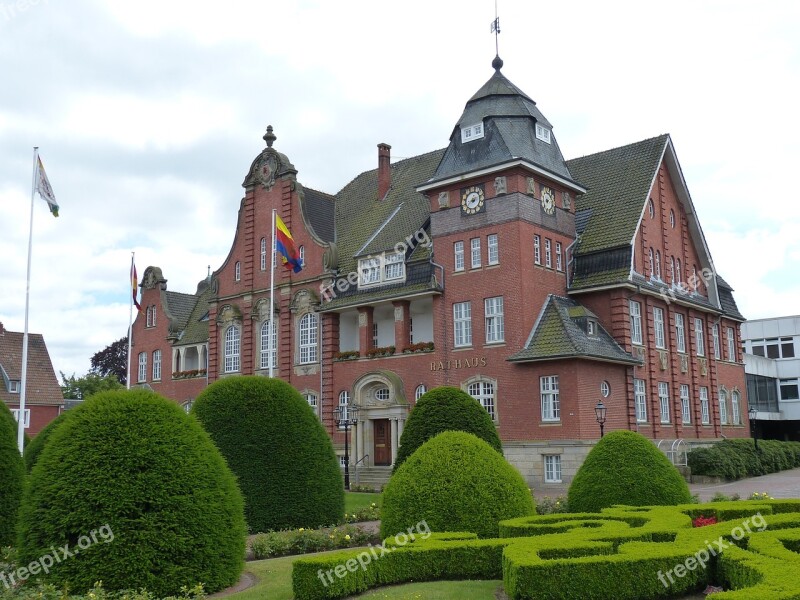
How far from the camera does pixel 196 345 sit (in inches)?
2057

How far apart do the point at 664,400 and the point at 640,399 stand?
2580mm

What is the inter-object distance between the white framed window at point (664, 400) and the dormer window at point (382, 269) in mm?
13331

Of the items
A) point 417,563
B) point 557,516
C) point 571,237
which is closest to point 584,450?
point 571,237

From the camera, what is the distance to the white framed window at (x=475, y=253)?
118 feet

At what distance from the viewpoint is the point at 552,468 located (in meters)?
33.1

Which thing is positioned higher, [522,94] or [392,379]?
[522,94]

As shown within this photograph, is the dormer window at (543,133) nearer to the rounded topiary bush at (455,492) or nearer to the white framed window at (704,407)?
the white framed window at (704,407)

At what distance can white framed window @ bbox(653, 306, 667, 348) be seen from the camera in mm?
38312

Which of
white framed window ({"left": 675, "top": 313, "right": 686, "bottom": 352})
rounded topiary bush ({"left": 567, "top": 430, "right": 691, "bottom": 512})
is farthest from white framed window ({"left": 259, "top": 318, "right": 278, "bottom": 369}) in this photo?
rounded topiary bush ({"left": 567, "top": 430, "right": 691, "bottom": 512})

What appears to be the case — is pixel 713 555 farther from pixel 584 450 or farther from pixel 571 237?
pixel 571 237

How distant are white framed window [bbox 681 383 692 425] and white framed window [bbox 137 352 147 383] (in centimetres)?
3574

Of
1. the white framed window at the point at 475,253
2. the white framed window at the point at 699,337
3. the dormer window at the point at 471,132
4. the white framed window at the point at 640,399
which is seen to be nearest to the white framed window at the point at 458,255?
the white framed window at the point at 475,253

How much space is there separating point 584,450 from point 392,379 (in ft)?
32.9

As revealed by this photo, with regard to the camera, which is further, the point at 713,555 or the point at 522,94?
the point at 522,94
